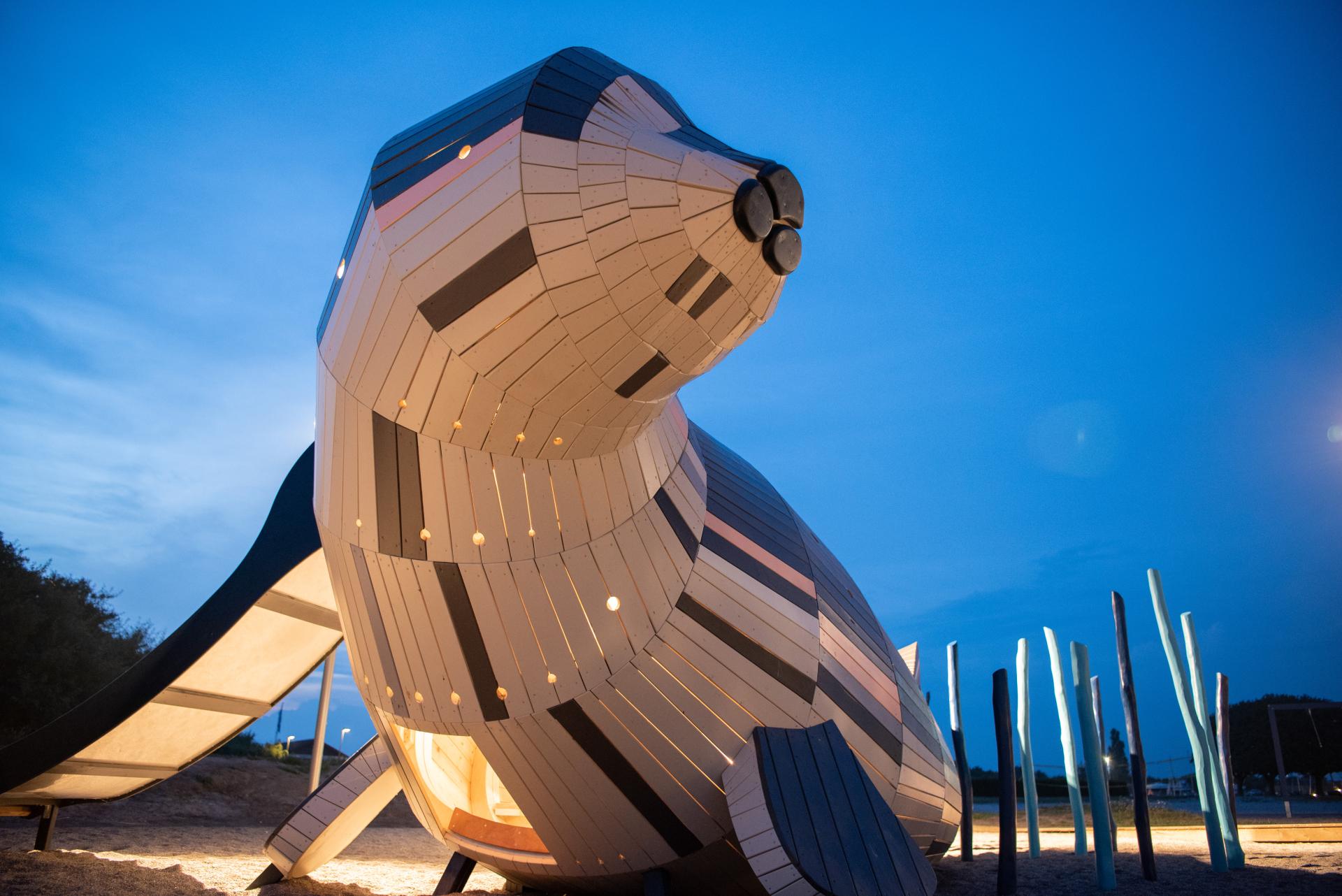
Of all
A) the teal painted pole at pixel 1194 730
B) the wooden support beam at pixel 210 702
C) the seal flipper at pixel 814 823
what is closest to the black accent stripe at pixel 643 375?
the seal flipper at pixel 814 823

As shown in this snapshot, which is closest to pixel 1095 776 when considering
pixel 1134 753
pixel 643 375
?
pixel 1134 753

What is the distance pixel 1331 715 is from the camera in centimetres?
3531

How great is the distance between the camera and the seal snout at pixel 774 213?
3.39 m

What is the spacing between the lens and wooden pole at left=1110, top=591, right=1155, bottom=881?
341 inches

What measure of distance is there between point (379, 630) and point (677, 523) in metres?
1.73

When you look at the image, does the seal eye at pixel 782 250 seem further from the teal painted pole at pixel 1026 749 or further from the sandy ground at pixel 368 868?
the teal painted pole at pixel 1026 749

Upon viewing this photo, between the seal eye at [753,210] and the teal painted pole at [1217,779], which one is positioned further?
the teal painted pole at [1217,779]

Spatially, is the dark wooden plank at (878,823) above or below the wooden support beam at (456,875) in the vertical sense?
above

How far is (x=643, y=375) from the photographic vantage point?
12.5 feet

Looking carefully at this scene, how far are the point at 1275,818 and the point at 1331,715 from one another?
24.1m

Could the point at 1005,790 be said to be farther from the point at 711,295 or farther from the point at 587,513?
the point at 711,295

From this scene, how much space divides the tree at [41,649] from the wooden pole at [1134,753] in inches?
853

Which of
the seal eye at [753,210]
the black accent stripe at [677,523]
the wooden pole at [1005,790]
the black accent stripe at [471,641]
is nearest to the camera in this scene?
the seal eye at [753,210]

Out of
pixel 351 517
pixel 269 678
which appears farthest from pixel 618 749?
pixel 269 678
